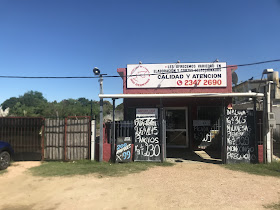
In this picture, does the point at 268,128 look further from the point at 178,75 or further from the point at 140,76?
the point at 140,76

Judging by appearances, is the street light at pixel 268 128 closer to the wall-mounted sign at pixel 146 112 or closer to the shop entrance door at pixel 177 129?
the shop entrance door at pixel 177 129

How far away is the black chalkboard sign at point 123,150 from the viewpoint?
8.16 meters

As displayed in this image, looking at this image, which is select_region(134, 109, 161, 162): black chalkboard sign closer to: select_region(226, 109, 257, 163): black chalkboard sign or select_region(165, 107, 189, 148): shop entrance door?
select_region(226, 109, 257, 163): black chalkboard sign

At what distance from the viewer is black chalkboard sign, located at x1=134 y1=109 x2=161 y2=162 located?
8180mm

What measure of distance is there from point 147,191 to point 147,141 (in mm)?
3198

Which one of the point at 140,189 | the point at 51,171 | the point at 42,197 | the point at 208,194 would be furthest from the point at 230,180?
the point at 51,171

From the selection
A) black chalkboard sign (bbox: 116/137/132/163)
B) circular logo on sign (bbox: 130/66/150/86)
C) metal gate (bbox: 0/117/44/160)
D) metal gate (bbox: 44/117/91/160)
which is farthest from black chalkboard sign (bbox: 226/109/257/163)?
metal gate (bbox: 0/117/44/160)

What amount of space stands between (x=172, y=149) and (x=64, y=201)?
724cm

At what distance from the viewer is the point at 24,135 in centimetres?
873

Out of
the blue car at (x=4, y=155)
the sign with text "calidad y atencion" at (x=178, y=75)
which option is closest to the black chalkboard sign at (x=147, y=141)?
the sign with text "calidad y atencion" at (x=178, y=75)

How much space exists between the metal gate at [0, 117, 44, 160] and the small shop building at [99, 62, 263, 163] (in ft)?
9.42

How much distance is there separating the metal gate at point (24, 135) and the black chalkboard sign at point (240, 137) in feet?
25.3

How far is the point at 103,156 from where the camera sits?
842cm

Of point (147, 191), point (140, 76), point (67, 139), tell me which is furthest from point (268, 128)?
point (67, 139)
